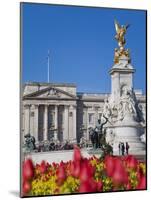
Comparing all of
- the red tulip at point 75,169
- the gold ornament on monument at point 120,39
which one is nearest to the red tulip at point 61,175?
the red tulip at point 75,169

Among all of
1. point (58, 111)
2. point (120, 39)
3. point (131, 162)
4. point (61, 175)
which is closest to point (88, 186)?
point (61, 175)

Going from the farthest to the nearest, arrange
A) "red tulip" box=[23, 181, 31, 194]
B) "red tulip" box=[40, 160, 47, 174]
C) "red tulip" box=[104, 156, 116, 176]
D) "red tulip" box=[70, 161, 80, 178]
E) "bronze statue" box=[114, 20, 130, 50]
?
"bronze statue" box=[114, 20, 130, 50], "red tulip" box=[104, 156, 116, 176], "red tulip" box=[70, 161, 80, 178], "red tulip" box=[40, 160, 47, 174], "red tulip" box=[23, 181, 31, 194]

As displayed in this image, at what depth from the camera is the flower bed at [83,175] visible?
24.1 feet

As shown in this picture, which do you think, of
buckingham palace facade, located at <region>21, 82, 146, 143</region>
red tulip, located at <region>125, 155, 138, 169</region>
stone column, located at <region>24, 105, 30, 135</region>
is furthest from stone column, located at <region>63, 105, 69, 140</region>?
red tulip, located at <region>125, 155, 138, 169</region>

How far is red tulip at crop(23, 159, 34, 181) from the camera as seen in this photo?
7.29m

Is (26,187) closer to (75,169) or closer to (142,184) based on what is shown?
(75,169)

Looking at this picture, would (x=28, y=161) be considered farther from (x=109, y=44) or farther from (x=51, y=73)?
(x=109, y=44)

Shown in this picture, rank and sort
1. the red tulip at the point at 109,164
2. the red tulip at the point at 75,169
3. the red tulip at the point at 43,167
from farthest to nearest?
the red tulip at the point at 109,164, the red tulip at the point at 75,169, the red tulip at the point at 43,167

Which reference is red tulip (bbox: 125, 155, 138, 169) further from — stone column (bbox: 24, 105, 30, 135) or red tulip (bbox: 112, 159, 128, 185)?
stone column (bbox: 24, 105, 30, 135)

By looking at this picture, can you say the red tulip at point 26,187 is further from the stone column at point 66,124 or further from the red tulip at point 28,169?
the stone column at point 66,124

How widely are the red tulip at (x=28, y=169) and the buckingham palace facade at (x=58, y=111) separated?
0.26m

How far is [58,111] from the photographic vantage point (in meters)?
7.51

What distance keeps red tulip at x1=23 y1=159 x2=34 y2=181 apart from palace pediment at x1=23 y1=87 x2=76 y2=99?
687 mm

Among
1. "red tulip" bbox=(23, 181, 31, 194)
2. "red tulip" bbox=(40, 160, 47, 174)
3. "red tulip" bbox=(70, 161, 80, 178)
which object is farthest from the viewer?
"red tulip" bbox=(70, 161, 80, 178)
